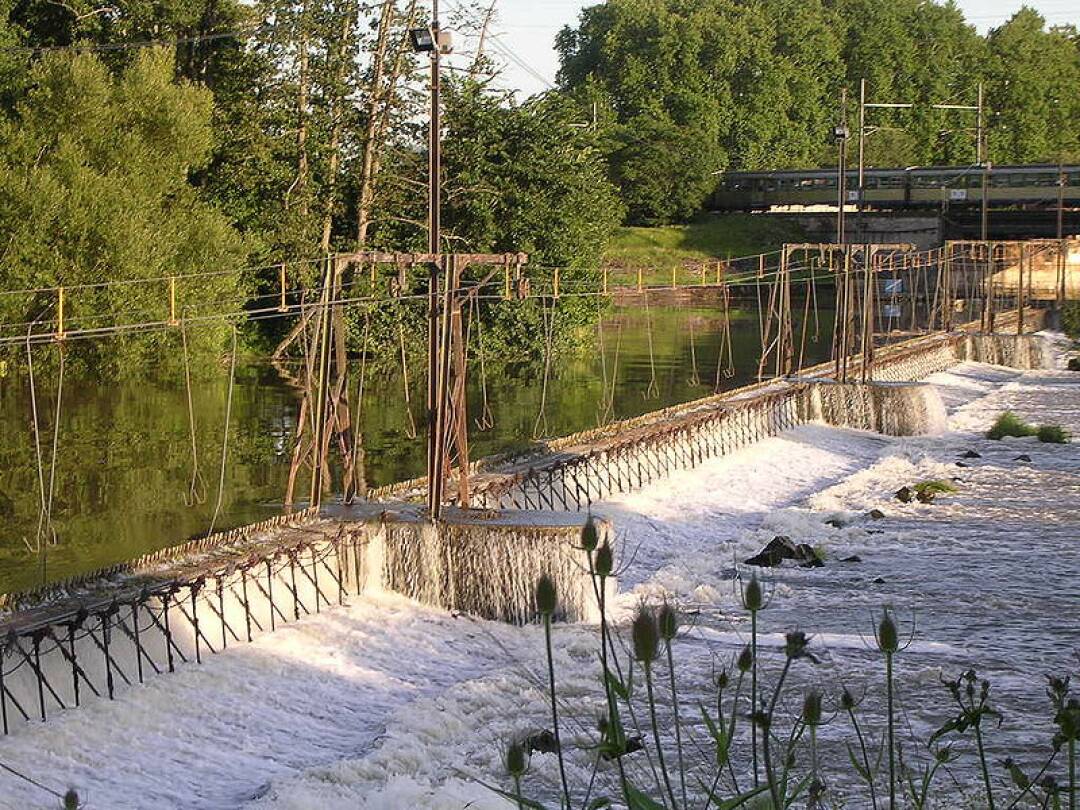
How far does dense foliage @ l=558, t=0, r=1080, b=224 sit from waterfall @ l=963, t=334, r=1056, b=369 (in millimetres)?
39059

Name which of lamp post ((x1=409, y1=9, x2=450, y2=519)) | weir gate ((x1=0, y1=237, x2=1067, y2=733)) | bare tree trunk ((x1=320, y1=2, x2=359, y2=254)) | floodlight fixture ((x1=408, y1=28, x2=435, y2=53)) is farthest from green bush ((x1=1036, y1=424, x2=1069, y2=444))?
bare tree trunk ((x1=320, y1=2, x2=359, y2=254))

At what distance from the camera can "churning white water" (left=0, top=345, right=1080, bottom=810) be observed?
1010 cm

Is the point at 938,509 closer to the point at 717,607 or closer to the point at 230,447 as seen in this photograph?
the point at 717,607

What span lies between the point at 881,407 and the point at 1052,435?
3082 millimetres

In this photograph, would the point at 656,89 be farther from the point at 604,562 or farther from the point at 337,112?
the point at 604,562

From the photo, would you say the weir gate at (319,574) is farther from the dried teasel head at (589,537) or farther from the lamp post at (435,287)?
the dried teasel head at (589,537)

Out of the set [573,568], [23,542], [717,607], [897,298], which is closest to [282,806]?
[573,568]

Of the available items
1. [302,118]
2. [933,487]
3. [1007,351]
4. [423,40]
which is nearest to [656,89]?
[1007,351]

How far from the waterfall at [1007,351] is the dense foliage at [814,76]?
3906cm

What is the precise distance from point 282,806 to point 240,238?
26458 millimetres

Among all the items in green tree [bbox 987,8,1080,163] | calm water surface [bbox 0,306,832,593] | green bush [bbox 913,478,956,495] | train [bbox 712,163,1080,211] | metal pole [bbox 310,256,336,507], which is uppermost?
green tree [bbox 987,8,1080,163]

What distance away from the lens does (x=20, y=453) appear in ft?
81.4

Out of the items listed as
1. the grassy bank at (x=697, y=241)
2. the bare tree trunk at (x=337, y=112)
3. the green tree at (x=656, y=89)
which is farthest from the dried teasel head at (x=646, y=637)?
the green tree at (x=656, y=89)

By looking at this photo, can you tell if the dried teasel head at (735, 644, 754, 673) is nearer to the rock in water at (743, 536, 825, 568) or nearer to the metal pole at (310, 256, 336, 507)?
the metal pole at (310, 256, 336, 507)
